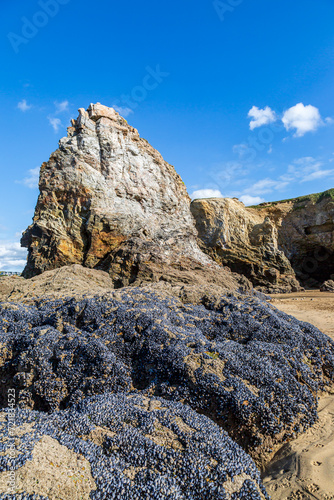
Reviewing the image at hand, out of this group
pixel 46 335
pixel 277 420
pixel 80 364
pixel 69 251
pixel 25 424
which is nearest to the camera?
pixel 25 424

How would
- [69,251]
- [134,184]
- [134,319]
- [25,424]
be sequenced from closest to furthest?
[25,424] → [134,319] → [69,251] → [134,184]

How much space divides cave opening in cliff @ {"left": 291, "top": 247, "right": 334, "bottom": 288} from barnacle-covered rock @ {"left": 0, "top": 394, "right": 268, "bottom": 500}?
25.1 m

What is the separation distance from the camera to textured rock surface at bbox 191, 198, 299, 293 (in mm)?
21219

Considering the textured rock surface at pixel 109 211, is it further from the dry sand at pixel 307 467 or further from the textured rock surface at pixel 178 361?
the dry sand at pixel 307 467

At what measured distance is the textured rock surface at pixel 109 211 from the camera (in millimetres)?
11750

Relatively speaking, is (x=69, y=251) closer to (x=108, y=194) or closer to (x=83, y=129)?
(x=108, y=194)

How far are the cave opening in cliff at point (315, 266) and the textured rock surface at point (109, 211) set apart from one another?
15.6 meters

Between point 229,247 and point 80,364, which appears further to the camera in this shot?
point 229,247

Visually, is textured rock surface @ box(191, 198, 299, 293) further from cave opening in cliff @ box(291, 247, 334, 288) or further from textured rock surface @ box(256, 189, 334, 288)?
textured rock surface @ box(256, 189, 334, 288)

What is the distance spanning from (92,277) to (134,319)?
18.1 feet

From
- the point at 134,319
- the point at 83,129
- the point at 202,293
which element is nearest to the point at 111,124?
the point at 83,129

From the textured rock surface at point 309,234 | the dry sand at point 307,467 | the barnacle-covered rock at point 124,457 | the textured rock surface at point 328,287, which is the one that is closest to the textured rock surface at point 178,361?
the dry sand at point 307,467

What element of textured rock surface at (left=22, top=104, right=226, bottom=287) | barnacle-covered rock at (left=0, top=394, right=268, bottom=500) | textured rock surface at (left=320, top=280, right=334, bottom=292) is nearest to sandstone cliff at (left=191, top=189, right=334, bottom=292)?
textured rock surface at (left=320, top=280, right=334, bottom=292)

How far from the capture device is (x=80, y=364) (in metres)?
3.98
